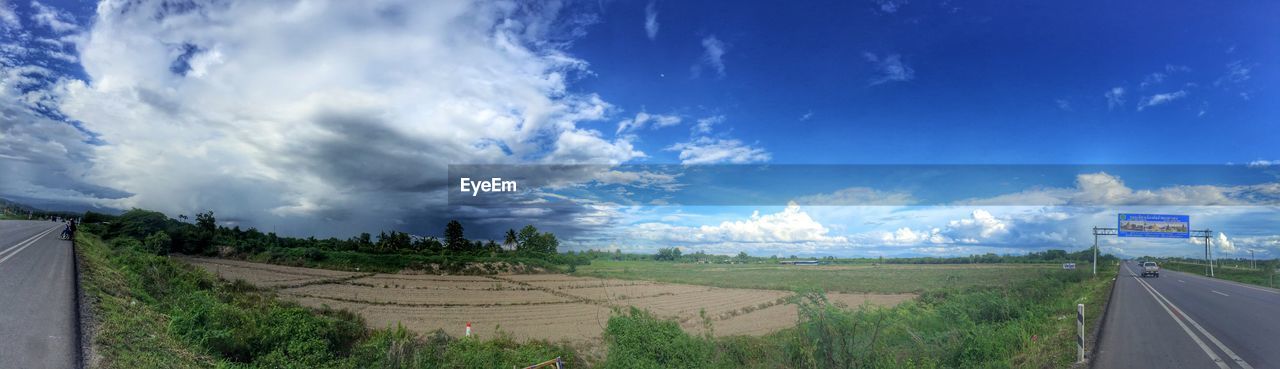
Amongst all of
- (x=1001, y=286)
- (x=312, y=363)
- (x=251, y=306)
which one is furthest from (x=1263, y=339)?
(x=251, y=306)

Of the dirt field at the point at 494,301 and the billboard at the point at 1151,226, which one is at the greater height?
the billboard at the point at 1151,226

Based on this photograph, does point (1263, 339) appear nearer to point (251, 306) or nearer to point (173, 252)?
point (251, 306)

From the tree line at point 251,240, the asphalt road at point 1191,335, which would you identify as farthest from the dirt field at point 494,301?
the asphalt road at point 1191,335

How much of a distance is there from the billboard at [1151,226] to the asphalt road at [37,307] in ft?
93.5

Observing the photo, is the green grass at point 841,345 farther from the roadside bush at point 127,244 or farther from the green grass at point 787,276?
the roadside bush at point 127,244

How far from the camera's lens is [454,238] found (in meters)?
13.2

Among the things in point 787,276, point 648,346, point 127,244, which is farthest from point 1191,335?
point 127,244

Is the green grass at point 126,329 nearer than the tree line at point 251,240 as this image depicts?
Yes

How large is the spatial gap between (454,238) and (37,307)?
720cm

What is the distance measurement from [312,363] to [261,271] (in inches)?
172

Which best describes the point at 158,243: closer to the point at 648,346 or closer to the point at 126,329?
the point at 126,329

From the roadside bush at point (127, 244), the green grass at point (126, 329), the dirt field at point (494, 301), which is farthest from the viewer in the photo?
the dirt field at point (494, 301)

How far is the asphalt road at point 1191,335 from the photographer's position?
8945 mm

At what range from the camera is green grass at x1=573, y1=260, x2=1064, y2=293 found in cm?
1711
